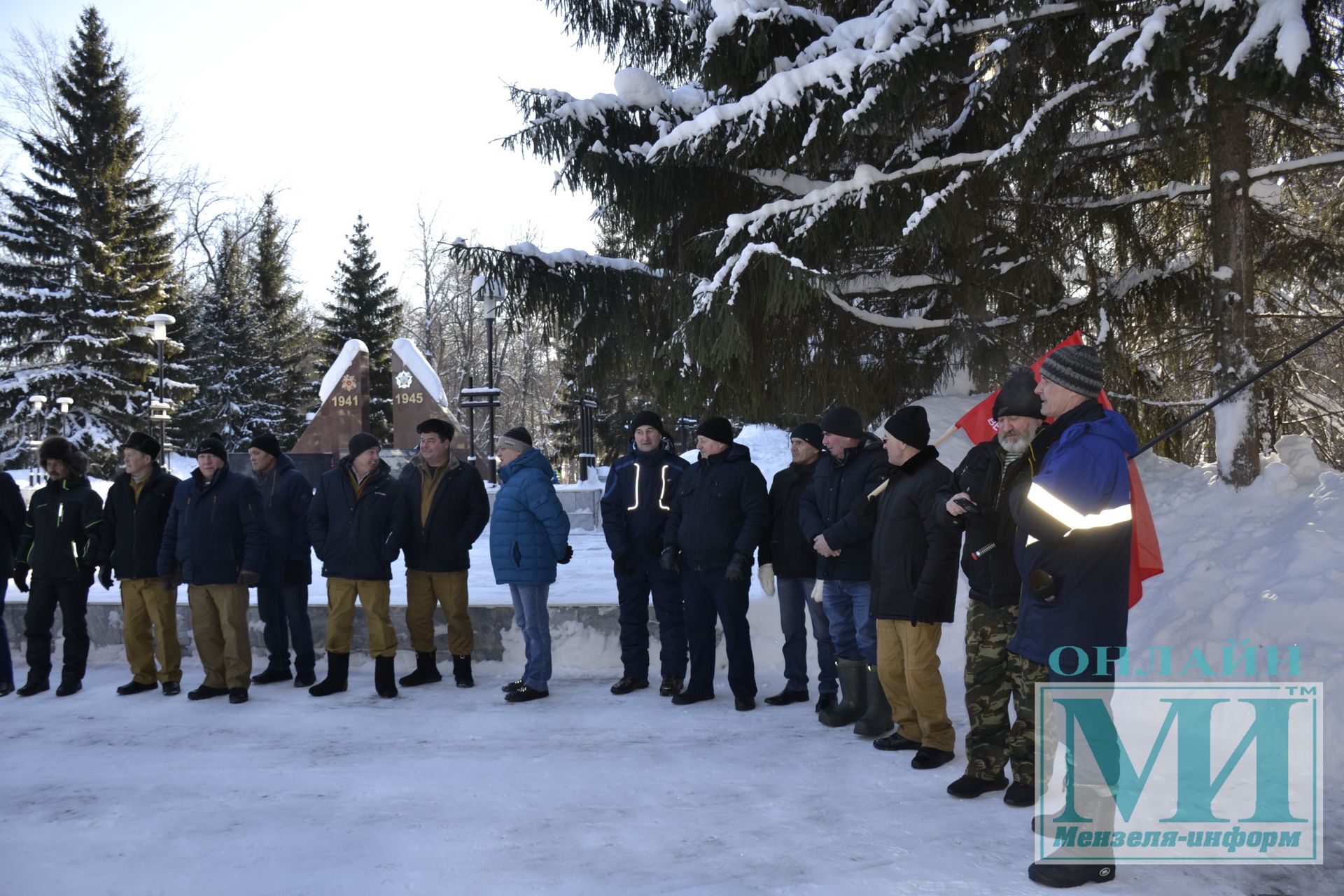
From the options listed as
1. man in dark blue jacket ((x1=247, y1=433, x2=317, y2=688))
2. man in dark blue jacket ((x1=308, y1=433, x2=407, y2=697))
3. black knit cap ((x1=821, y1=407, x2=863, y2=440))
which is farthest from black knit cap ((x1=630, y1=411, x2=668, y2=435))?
man in dark blue jacket ((x1=247, y1=433, x2=317, y2=688))

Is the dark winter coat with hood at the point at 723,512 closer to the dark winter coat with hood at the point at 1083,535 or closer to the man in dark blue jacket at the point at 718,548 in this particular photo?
the man in dark blue jacket at the point at 718,548

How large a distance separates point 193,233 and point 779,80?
4365cm

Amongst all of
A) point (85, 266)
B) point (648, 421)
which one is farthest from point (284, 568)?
point (85, 266)

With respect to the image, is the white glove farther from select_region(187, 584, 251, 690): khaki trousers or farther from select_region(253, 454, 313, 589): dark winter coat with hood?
select_region(187, 584, 251, 690): khaki trousers

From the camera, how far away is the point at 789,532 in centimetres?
611

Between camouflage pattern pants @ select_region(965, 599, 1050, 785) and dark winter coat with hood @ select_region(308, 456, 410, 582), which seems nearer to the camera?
camouflage pattern pants @ select_region(965, 599, 1050, 785)

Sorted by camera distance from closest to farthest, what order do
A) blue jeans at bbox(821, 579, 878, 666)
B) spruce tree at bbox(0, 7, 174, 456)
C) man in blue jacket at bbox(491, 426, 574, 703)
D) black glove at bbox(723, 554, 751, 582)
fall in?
blue jeans at bbox(821, 579, 878, 666) < black glove at bbox(723, 554, 751, 582) < man in blue jacket at bbox(491, 426, 574, 703) < spruce tree at bbox(0, 7, 174, 456)

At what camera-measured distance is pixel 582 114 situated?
25.6ft

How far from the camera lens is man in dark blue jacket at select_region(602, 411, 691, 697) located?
6559 mm

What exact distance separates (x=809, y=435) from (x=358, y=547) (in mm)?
3067

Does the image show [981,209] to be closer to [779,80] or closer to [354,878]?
[779,80]

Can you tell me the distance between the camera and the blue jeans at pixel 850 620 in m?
5.44

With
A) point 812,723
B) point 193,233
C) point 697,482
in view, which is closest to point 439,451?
point 697,482

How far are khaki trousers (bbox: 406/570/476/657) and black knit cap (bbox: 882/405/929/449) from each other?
338cm
